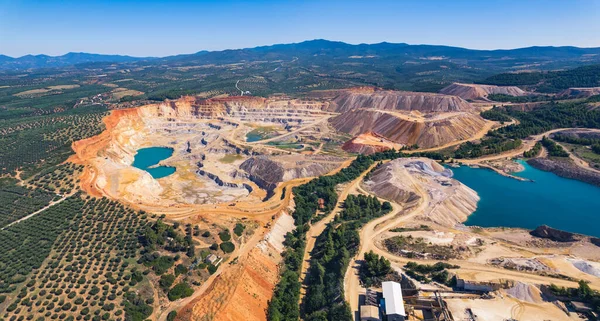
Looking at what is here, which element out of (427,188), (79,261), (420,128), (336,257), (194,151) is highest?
(420,128)

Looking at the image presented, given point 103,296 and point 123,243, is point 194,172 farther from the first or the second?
point 103,296

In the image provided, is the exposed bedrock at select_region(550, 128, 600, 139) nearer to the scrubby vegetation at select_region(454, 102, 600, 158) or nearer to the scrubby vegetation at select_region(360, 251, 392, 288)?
the scrubby vegetation at select_region(454, 102, 600, 158)

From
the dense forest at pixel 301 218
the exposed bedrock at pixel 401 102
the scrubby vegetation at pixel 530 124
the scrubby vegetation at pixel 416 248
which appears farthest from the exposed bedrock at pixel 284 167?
the exposed bedrock at pixel 401 102

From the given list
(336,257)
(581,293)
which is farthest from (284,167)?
(581,293)

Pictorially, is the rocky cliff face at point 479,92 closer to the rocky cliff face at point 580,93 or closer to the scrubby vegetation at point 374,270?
the rocky cliff face at point 580,93

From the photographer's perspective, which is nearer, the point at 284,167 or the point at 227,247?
the point at 227,247

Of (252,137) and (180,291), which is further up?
(252,137)

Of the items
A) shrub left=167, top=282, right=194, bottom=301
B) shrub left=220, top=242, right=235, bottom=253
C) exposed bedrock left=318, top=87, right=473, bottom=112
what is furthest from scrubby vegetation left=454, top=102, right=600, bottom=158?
shrub left=167, top=282, right=194, bottom=301

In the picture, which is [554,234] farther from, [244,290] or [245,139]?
[245,139]

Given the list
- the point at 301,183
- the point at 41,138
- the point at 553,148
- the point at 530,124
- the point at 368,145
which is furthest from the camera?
the point at 530,124
